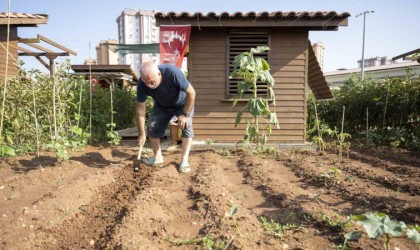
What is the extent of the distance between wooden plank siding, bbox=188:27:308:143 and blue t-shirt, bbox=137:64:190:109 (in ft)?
8.18

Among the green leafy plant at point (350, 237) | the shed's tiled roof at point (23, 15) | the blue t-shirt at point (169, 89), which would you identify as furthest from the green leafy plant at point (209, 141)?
the shed's tiled roof at point (23, 15)

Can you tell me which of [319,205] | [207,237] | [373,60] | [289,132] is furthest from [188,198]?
[373,60]

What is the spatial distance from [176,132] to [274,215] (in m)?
4.17

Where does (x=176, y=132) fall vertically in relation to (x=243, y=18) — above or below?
below

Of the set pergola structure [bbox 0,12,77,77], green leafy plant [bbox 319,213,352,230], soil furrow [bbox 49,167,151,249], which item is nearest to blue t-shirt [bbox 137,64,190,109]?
soil furrow [bbox 49,167,151,249]

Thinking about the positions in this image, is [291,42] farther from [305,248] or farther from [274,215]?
[305,248]

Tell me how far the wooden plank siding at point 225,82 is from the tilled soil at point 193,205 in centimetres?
226

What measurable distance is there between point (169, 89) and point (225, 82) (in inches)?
114

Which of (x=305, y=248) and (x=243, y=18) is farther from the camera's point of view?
(x=243, y=18)

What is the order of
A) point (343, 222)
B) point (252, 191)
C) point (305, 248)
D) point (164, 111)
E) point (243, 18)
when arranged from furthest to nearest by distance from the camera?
point (243, 18)
point (164, 111)
point (252, 191)
point (343, 222)
point (305, 248)

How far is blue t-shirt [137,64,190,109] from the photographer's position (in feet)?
11.4

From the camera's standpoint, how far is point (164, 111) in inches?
158

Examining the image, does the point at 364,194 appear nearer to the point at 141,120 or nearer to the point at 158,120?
the point at 158,120

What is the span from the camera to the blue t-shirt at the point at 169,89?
3.46 m
